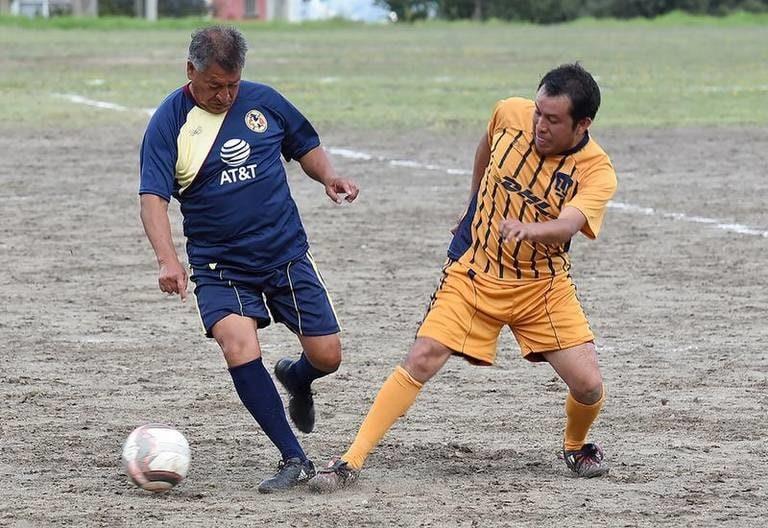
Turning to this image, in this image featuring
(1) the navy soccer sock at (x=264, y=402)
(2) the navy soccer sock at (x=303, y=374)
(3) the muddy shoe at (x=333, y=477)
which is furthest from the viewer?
(2) the navy soccer sock at (x=303, y=374)

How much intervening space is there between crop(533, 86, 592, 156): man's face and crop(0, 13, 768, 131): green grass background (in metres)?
15.1

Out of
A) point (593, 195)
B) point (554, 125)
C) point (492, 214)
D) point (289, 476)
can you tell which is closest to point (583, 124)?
point (554, 125)

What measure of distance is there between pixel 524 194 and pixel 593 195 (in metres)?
0.28

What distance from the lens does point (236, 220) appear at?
629 cm

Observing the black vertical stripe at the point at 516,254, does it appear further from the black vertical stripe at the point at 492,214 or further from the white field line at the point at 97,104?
the white field line at the point at 97,104

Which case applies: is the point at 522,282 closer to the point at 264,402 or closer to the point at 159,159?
the point at 264,402

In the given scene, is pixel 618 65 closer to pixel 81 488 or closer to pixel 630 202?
pixel 630 202

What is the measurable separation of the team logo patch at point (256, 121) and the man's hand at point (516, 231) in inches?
44.0

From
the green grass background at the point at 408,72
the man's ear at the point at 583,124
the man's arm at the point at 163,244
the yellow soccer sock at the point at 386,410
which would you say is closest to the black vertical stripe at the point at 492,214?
the man's ear at the point at 583,124

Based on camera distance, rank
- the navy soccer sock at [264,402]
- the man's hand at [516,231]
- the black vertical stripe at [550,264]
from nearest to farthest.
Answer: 1. the man's hand at [516,231]
2. the navy soccer sock at [264,402]
3. the black vertical stripe at [550,264]

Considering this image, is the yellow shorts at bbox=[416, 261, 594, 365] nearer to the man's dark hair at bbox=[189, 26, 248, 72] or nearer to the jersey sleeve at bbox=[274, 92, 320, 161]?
the jersey sleeve at bbox=[274, 92, 320, 161]

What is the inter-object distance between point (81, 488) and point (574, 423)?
1.93m

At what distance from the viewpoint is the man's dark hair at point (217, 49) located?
19.8 ft

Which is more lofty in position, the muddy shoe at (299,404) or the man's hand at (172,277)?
the man's hand at (172,277)
